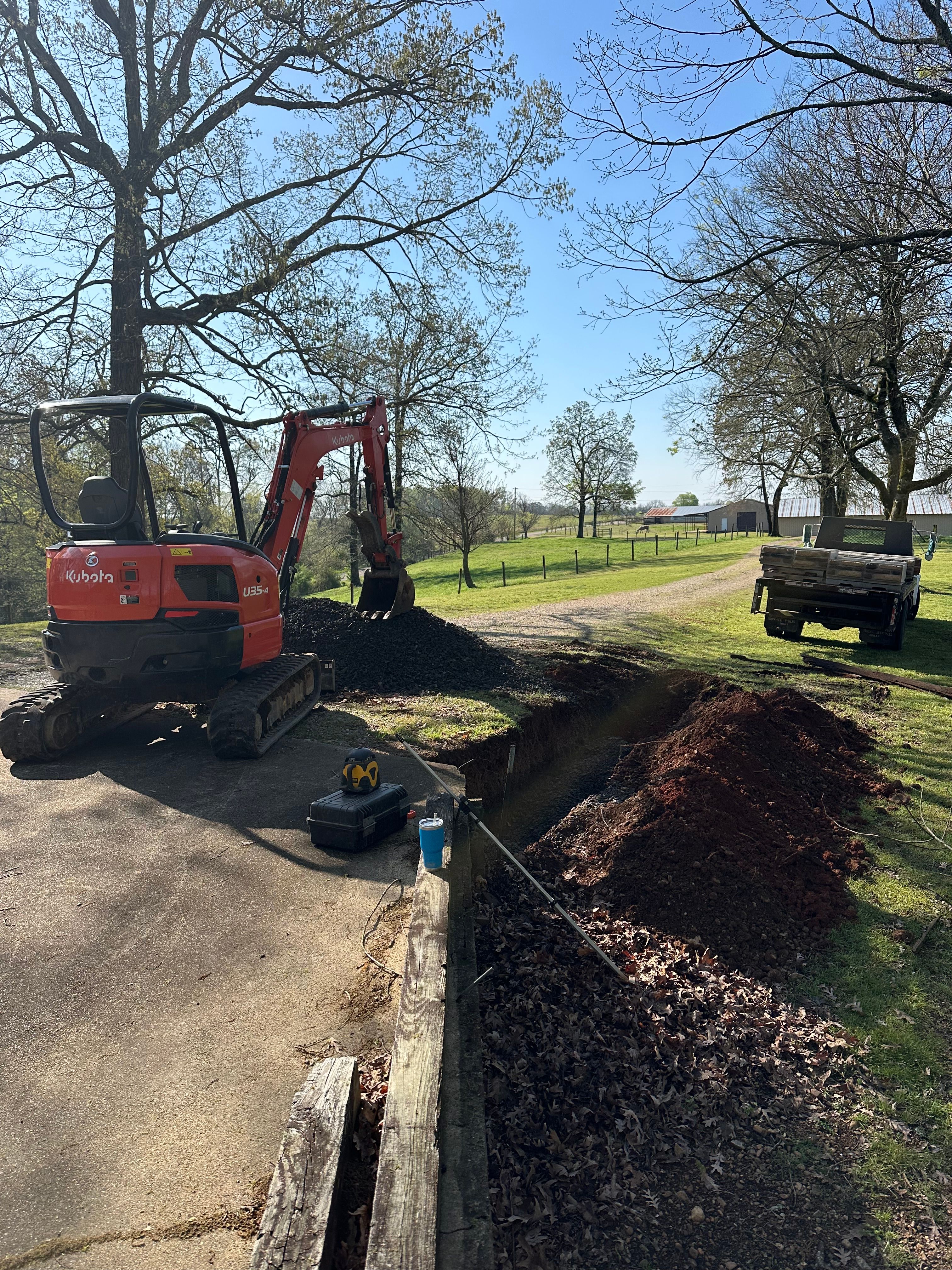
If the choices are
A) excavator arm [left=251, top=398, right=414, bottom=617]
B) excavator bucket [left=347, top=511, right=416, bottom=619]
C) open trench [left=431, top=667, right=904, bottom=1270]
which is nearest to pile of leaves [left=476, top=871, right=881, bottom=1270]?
open trench [left=431, top=667, right=904, bottom=1270]

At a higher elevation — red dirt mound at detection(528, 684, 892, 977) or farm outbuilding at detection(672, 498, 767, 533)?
farm outbuilding at detection(672, 498, 767, 533)

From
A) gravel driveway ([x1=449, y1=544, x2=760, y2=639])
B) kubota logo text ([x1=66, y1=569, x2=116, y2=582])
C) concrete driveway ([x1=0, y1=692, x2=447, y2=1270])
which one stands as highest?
kubota logo text ([x1=66, y1=569, x2=116, y2=582])

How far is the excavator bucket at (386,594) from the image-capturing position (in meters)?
11.6

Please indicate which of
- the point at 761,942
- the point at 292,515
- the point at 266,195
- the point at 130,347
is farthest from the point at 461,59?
the point at 761,942

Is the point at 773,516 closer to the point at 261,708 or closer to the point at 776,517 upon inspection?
the point at 776,517

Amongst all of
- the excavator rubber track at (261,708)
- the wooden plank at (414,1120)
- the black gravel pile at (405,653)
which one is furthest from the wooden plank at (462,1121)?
the black gravel pile at (405,653)

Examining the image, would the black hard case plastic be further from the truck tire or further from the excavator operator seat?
the truck tire

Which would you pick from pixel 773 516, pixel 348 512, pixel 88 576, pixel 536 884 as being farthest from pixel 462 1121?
pixel 773 516

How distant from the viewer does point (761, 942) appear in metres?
4.65

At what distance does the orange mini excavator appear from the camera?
22.8 feet

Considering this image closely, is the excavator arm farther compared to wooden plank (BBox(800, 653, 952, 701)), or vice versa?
wooden plank (BBox(800, 653, 952, 701))

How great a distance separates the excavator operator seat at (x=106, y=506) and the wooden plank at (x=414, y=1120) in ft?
17.1

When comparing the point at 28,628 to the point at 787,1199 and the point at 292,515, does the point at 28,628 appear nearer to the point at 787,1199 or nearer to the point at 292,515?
the point at 292,515

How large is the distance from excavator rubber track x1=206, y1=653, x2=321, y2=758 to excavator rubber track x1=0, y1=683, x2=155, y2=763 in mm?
1086
